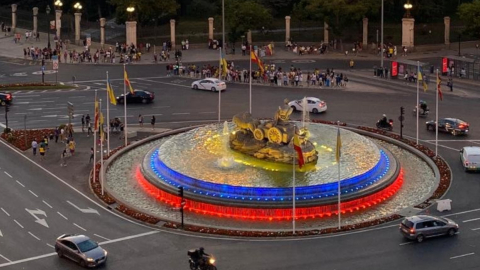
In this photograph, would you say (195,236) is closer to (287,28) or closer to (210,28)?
(210,28)

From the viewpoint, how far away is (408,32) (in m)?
102

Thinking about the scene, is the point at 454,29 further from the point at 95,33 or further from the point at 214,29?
the point at 95,33

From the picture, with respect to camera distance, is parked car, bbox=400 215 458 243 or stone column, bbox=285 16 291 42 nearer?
parked car, bbox=400 215 458 243

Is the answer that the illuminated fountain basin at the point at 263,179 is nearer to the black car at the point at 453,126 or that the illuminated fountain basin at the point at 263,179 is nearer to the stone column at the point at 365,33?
the black car at the point at 453,126

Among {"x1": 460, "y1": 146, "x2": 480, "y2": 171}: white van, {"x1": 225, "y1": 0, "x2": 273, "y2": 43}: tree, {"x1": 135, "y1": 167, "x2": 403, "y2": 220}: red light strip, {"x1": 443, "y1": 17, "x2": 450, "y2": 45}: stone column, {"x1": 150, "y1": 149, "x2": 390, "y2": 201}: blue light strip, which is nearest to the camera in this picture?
{"x1": 135, "y1": 167, "x2": 403, "y2": 220}: red light strip

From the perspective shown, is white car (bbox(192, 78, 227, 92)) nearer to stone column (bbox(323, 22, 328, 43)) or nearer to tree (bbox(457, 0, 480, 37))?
stone column (bbox(323, 22, 328, 43))

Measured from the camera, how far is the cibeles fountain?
47906mm

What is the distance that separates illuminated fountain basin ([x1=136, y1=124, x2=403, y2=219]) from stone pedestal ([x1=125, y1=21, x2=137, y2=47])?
48.5m

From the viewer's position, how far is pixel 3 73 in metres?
93.6

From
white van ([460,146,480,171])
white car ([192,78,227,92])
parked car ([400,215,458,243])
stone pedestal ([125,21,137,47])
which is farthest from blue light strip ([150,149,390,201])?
stone pedestal ([125,21,137,47])

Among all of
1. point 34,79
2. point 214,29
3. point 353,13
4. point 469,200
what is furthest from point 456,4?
point 469,200

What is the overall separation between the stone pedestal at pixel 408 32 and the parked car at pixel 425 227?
60.4 metres

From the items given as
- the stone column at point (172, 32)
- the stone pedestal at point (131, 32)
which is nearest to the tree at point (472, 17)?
the stone column at point (172, 32)

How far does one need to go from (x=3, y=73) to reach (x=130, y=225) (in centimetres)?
5209
